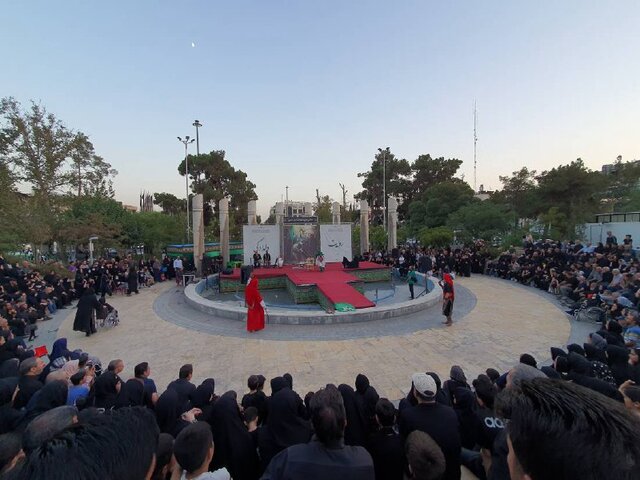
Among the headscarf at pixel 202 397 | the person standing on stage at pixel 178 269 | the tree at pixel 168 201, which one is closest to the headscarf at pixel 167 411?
the headscarf at pixel 202 397

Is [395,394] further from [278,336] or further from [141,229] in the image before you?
[141,229]

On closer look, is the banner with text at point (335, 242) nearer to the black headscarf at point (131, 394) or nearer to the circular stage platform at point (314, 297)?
the circular stage platform at point (314, 297)

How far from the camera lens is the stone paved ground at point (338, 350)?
674 centimetres

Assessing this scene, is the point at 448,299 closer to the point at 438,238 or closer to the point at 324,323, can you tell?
the point at 324,323

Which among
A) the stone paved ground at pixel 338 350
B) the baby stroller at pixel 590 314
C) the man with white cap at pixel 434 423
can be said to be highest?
the man with white cap at pixel 434 423

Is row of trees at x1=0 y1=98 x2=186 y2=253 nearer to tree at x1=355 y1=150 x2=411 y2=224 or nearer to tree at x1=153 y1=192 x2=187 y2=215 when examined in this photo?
tree at x1=153 y1=192 x2=187 y2=215

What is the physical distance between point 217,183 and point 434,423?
1464 inches

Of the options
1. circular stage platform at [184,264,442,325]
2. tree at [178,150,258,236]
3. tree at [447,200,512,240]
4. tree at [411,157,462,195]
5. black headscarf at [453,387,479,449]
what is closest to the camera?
black headscarf at [453,387,479,449]

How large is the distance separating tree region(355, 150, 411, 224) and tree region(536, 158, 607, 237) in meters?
19.0

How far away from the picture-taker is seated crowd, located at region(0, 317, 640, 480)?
3.17ft

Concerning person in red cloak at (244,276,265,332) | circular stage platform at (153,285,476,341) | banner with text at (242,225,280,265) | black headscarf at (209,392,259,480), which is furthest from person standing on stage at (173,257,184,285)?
black headscarf at (209,392,259,480)

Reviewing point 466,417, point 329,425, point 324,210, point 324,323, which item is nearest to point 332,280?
point 324,323

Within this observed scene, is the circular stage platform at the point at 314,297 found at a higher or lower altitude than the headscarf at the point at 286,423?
lower

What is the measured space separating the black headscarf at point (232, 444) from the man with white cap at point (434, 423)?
1.51m
